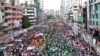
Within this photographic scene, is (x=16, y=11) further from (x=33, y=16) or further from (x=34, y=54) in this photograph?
(x=34, y=54)

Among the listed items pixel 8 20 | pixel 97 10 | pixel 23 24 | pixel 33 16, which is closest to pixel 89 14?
pixel 97 10

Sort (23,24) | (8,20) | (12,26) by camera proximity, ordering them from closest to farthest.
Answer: (8,20)
(12,26)
(23,24)

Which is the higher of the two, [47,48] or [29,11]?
[29,11]

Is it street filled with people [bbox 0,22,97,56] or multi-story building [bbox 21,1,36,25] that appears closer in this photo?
street filled with people [bbox 0,22,97,56]

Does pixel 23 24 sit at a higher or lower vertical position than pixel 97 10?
lower

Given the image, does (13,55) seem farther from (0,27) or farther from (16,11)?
(16,11)

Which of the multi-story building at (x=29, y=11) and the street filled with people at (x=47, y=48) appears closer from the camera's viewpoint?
the street filled with people at (x=47, y=48)

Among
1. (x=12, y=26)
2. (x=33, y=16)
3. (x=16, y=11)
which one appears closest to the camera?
(x=12, y=26)

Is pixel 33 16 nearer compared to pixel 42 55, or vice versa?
pixel 42 55

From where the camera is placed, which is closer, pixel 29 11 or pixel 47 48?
pixel 47 48

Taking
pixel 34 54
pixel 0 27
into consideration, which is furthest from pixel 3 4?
pixel 34 54
